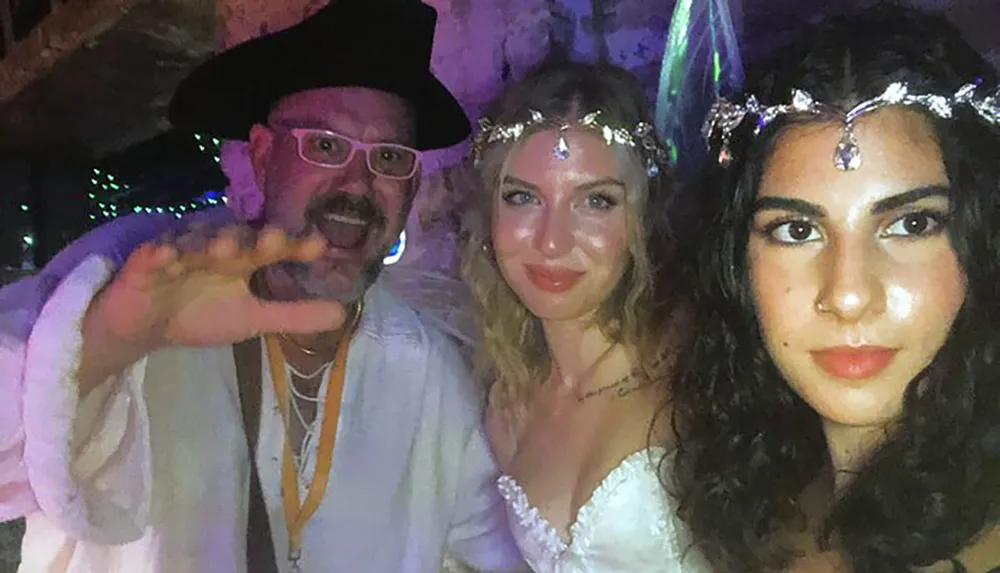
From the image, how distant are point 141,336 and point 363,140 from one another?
286mm

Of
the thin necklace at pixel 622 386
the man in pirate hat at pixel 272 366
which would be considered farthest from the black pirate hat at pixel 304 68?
the thin necklace at pixel 622 386

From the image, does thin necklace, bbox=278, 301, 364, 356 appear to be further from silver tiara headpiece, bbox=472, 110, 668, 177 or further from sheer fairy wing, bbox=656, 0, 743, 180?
sheer fairy wing, bbox=656, 0, 743, 180

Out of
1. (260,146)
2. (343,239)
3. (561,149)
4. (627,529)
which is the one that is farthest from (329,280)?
(627,529)

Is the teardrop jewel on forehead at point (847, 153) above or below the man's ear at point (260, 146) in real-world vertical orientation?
below

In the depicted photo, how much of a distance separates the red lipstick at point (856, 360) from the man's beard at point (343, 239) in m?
0.42

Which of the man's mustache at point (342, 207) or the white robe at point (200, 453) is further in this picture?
the man's mustache at point (342, 207)

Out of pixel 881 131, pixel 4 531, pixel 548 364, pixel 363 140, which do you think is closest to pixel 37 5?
pixel 363 140

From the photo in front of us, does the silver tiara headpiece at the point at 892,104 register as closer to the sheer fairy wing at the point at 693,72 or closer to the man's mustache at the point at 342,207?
the sheer fairy wing at the point at 693,72

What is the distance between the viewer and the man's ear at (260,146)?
89 centimetres

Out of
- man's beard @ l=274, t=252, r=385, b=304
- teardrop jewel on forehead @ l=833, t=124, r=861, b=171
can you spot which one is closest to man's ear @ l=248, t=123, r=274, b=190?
man's beard @ l=274, t=252, r=385, b=304

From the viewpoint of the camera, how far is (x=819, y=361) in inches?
26.0

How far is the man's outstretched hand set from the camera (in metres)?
0.65

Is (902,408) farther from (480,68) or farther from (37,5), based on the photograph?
(37,5)

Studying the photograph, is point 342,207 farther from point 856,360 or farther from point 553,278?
point 856,360
